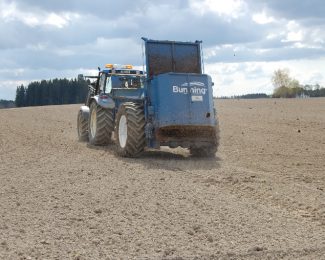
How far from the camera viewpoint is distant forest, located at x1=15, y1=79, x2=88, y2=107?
9456 cm

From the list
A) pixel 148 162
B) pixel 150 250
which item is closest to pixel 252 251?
pixel 150 250

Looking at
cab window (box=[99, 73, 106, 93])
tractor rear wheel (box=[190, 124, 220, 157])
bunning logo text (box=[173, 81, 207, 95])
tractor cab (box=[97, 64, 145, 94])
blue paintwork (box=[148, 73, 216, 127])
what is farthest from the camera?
cab window (box=[99, 73, 106, 93])

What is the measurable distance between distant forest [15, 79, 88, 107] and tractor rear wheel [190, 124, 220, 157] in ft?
262

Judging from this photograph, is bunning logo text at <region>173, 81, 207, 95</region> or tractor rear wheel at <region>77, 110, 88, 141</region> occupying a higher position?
bunning logo text at <region>173, 81, 207, 95</region>

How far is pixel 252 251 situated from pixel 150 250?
1051mm

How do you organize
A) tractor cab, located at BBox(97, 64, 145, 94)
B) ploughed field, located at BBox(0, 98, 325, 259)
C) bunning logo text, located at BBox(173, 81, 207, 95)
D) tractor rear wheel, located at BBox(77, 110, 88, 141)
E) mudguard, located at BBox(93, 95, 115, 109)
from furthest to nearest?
tractor rear wheel, located at BBox(77, 110, 88, 141) → tractor cab, located at BBox(97, 64, 145, 94) → mudguard, located at BBox(93, 95, 115, 109) → bunning logo text, located at BBox(173, 81, 207, 95) → ploughed field, located at BBox(0, 98, 325, 259)

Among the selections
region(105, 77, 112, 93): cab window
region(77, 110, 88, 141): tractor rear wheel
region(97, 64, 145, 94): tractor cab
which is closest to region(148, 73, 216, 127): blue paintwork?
region(97, 64, 145, 94): tractor cab

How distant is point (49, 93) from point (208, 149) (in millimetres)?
85630

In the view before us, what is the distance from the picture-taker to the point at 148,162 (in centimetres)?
1265

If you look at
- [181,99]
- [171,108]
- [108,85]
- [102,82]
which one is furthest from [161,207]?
[102,82]

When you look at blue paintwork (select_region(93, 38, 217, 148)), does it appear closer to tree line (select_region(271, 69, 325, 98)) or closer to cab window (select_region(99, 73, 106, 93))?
cab window (select_region(99, 73, 106, 93))

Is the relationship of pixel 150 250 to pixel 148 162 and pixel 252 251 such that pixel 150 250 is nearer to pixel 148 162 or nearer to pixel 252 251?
pixel 252 251

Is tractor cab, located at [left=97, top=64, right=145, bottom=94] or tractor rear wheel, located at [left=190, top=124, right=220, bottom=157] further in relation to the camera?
tractor cab, located at [left=97, top=64, right=145, bottom=94]

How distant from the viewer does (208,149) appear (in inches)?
545
